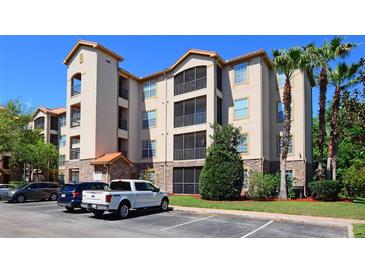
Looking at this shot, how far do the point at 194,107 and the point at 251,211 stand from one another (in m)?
13.8

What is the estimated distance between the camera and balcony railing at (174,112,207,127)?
27630mm

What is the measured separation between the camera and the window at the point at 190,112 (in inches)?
1098

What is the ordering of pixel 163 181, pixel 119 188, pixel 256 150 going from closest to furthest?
pixel 119 188 → pixel 256 150 → pixel 163 181

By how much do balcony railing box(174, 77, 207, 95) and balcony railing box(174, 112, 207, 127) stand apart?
224cm

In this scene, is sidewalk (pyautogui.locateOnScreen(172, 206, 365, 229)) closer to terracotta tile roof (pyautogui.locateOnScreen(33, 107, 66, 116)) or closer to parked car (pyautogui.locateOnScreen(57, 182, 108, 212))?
parked car (pyautogui.locateOnScreen(57, 182, 108, 212))

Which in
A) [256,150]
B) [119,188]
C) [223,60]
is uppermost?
[223,60]

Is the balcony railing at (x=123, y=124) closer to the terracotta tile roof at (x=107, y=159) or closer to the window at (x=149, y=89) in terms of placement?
the window at (x=149, y=89)

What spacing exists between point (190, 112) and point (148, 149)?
19.4 ft

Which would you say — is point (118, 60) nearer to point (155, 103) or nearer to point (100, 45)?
point (100, 45)

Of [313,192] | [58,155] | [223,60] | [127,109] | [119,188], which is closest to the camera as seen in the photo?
[119,188]

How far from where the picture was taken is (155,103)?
3147 cm

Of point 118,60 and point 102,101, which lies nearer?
point 102,101

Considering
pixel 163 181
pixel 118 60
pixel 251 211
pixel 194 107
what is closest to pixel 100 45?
pixel 118 60

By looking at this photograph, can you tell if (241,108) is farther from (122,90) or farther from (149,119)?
Result: (122,90)
